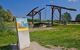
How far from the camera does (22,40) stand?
13.0m

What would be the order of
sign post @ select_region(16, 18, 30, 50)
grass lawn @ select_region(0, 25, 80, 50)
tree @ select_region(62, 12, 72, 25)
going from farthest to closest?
1. tree @ select_region(62, 12, 72, 25)
2. grass lawn @ select_region(0, 25, 80, 50)
3. sign post @ select_region(16, 18, 30, 50)

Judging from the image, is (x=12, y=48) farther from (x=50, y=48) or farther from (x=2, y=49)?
(x=50, y=48)

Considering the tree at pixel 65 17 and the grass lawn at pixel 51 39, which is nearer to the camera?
the grass lawn at pixel 51 39

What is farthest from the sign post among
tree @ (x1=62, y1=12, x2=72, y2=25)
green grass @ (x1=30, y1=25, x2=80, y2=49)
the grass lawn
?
tree @ (x1=62, y1=12, x2=72, y2=25)

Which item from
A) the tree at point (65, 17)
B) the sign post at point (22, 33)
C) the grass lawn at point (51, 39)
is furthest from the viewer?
the tree at point (65, 17)

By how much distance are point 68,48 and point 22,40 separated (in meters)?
2.55

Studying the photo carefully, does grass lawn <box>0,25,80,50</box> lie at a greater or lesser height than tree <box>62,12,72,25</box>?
lesser

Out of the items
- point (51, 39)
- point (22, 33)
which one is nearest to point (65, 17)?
point (51, 39)

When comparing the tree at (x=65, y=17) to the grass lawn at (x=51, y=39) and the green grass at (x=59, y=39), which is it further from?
the green grass at (x=59, y=39)

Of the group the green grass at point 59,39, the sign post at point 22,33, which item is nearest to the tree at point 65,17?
the green grass at point 59,39

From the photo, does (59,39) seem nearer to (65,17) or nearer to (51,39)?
(51,39)

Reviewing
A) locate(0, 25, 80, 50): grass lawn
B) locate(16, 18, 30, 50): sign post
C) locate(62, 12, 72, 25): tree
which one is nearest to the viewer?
locate(16, 18, 30, 50): sign post

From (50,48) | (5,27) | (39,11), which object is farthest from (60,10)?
(50,48)

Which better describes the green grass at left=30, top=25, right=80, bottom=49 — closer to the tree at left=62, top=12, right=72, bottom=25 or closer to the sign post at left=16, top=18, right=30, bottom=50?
the sign post at left=16, top=18, right=30, bottom=50
